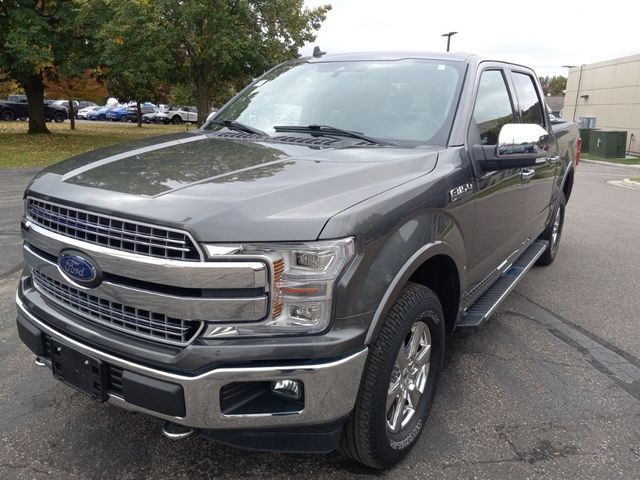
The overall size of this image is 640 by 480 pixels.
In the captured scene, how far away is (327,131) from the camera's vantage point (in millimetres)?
3217

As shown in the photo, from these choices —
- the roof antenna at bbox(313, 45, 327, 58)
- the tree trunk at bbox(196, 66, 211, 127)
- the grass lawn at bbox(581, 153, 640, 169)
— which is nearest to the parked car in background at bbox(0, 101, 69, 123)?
the tree trunk at bbox(196, 66, 211, 127)

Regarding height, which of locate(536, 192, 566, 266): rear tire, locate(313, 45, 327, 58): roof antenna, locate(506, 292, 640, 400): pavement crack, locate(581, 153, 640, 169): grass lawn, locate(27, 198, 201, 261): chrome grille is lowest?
locate(581, 153, 640, 169): grass lawn

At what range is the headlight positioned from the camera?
195 centimetres

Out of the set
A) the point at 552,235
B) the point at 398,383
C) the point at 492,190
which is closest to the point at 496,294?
the point at 492,190

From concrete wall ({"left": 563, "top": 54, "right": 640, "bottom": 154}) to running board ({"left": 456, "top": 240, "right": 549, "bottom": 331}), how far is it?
27.0 meters

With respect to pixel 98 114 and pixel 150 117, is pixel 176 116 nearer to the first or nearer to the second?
pixel 150 117

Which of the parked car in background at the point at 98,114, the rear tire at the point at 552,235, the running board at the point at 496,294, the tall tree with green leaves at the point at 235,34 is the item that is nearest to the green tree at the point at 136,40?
the tall tree with green leaves at the point at 235,34

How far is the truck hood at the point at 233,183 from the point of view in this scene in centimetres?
195

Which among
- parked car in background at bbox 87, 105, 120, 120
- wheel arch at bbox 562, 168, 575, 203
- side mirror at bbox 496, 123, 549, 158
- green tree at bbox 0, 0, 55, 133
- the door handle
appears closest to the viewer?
side mirror at bbox 496, 123, 549, 158

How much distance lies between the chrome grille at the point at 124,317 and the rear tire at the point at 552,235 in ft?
14.8

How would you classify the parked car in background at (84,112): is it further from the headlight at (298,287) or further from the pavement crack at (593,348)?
the headlight at (298,287)

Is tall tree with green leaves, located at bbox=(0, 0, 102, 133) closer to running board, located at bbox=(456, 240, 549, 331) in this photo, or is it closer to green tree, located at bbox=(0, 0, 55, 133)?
green tree, located at bbox=(0, 0, 55, 133)

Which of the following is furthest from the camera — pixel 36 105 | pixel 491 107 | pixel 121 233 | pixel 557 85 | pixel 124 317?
pixel 557 85

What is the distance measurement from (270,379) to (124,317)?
0.65m
